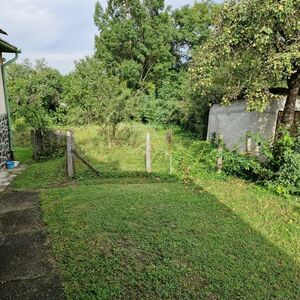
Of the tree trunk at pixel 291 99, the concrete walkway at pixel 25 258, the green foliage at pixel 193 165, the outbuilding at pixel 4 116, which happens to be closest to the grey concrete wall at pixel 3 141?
the outbuilding at pixel 4 116

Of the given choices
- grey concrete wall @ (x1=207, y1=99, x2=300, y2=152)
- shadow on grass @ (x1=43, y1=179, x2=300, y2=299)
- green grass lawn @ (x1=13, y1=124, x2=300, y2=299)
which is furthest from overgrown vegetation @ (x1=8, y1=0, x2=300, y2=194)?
shadow on grass @ (x1=43, y1=179, x2=300, y2=299)

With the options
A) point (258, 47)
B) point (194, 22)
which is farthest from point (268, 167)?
point (194, 22)

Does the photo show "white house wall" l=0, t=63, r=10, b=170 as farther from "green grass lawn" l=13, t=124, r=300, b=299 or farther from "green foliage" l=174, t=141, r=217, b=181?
"green foliage" l=174, t=141, r=217, b=181

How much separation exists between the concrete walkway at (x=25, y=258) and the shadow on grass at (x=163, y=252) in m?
0.16

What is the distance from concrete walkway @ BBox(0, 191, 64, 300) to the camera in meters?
2.82

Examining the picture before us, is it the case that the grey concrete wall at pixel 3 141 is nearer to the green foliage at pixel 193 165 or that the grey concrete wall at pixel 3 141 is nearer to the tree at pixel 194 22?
the green foliage at pixel 193 165

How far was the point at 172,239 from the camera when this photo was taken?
12.6 feet

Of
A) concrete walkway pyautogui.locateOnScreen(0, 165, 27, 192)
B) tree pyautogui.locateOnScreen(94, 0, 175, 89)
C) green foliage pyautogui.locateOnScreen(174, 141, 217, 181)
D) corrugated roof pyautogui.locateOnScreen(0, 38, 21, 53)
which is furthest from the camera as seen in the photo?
tree pyautogui.locateOnScreen(94, 0, 175, 89)

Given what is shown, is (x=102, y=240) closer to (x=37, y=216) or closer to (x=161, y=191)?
(x=37, y=216)

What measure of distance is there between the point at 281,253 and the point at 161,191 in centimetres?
284

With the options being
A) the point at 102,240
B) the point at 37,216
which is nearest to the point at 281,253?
the point at 102,240

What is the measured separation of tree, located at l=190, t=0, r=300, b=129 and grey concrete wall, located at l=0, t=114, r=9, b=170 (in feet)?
20.0

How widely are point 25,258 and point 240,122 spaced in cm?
829

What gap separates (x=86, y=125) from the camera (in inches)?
475
